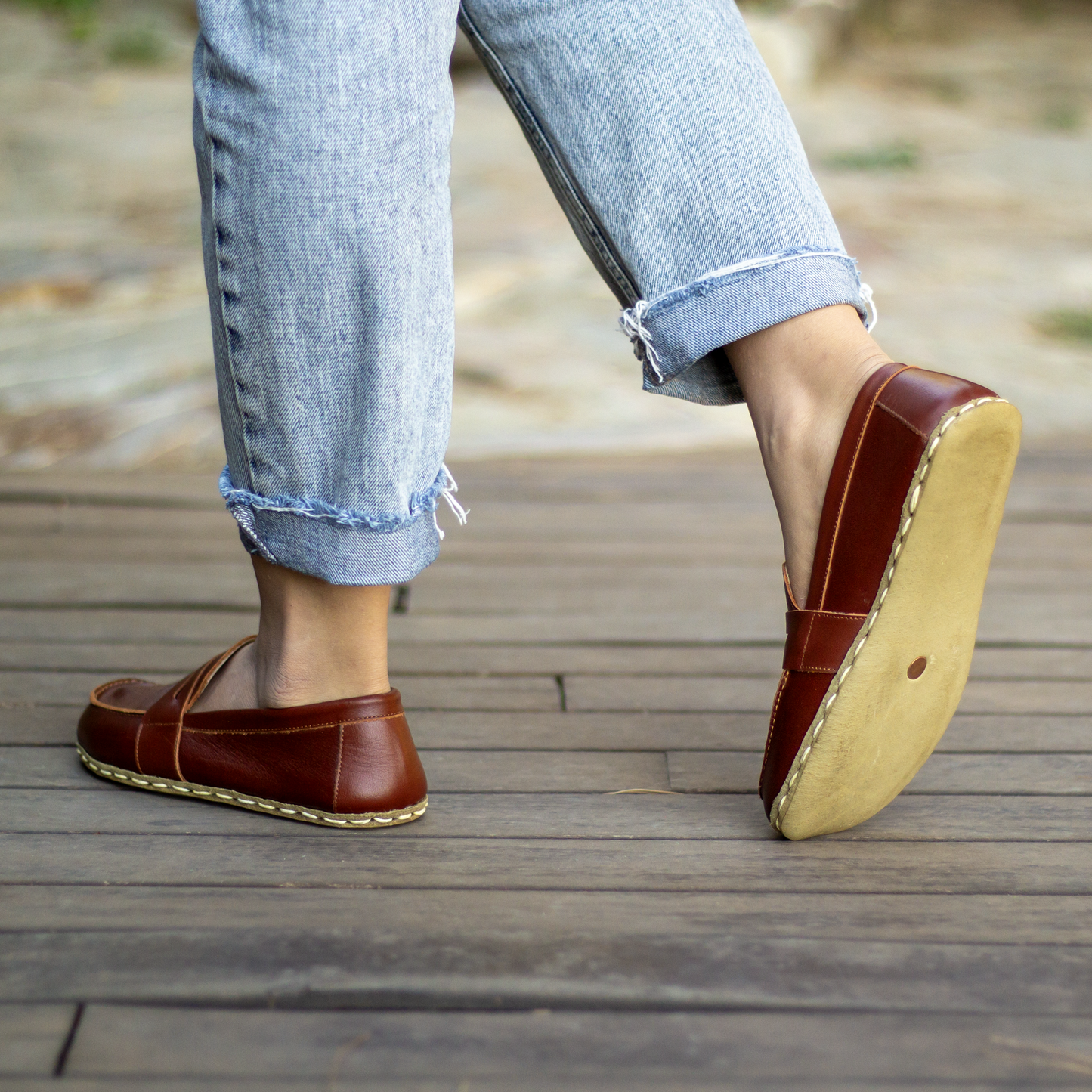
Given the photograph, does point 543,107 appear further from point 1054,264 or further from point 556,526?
point 1054,264

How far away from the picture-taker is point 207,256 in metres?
0.75

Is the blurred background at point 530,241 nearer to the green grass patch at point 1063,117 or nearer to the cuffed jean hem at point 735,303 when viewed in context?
the green grass patch at point 1063,117

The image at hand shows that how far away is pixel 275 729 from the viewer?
2.82 feet

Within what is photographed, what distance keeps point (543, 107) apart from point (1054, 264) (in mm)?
3321

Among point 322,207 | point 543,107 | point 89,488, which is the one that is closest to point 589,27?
point 543,107

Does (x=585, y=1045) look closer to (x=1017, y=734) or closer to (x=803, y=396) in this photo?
(x=803, y=396)

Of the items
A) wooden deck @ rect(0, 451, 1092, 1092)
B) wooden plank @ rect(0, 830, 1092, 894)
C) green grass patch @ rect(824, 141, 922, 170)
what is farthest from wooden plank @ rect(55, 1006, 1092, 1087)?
green grass patch @ rect(824, 141, 922, 170)

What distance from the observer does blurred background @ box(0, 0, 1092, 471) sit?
2.26 m

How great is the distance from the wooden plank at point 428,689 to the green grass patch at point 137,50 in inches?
220

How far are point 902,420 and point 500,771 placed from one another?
428 millimetres

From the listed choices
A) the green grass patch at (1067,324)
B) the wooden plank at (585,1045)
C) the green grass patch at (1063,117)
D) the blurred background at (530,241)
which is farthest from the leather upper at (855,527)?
the green grass patch at (1063,117)

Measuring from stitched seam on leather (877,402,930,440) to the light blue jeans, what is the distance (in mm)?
85

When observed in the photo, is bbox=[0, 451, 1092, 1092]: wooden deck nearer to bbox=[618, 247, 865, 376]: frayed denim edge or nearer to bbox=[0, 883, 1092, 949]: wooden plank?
bbox=[0, 883, 1092, 949]: wooden plank

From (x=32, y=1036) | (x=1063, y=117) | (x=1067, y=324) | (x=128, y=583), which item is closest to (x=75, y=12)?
(x=1063, y=117)
